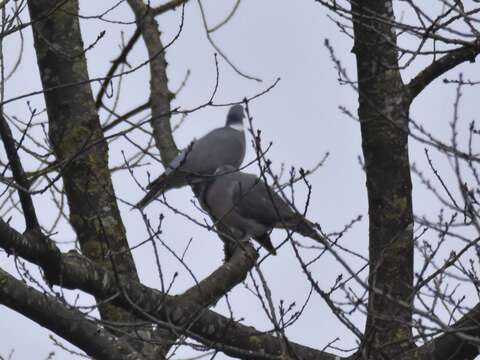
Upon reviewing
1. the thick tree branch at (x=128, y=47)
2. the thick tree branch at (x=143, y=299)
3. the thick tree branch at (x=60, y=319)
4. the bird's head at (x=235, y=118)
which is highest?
the bird's head at (x=235, y=118)

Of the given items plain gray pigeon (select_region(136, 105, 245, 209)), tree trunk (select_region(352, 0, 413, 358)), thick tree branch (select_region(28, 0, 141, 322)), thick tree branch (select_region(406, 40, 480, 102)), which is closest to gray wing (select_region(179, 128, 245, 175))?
plain gray pigeon (select_region(136, 105, 245, 209))

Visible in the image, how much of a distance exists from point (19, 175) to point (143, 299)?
2.45 ft

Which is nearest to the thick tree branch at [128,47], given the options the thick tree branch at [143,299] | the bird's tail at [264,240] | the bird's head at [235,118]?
the bird's tail at [264,240]

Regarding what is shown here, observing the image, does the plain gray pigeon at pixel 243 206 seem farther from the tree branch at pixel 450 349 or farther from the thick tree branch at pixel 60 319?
the thick tree branch at pixel 60 319

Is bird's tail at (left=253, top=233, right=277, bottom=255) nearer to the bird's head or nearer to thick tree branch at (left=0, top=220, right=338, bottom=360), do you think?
the bird's head

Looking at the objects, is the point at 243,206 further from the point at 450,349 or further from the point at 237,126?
the point at 450,349

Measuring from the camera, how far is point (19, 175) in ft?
11.2

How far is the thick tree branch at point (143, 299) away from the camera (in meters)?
3.47

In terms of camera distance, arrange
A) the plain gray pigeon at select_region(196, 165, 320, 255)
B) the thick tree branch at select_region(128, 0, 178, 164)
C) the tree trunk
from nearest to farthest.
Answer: the tree trunk, the thick tree branch at select_region(128, 0, 178, 164), the plain gray pigeon at select_region(196, 165, 320, 255)

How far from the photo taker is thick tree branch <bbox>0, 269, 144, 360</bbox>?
3344mm

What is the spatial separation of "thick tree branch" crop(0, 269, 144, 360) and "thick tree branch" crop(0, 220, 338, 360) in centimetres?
13

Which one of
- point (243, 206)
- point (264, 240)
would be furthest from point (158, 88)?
point (264, 240)

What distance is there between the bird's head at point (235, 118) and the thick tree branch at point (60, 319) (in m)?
4.98

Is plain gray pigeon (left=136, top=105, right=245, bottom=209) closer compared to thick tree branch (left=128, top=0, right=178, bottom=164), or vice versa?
thick tree branch (left=128, top=0, right=178, bottom=164)
